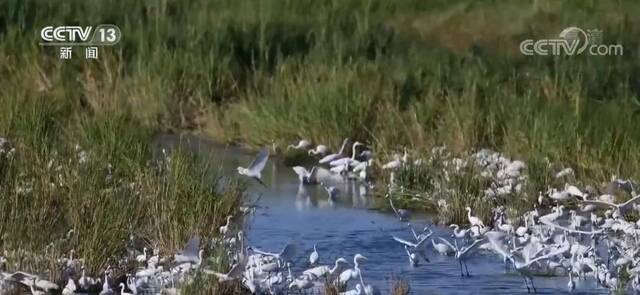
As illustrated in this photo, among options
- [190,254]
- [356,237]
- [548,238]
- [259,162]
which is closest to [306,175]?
[259,162]

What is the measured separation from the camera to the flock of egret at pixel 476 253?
26.0ft

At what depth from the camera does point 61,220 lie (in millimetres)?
8680

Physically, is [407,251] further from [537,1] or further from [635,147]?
[537,1]

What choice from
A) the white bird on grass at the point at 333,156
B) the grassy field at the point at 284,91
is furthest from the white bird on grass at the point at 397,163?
the white bird on grass at the point at 333,156

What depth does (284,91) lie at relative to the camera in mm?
13797

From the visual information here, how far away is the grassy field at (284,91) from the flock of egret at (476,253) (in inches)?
8.6

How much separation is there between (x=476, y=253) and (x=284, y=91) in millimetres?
4822

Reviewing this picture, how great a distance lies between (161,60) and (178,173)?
5.78m

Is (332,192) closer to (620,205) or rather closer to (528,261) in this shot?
(620,205)

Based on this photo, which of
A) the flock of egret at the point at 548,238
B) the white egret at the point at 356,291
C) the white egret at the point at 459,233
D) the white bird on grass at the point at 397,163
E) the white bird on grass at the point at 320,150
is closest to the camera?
the white egret at the point at 356,291

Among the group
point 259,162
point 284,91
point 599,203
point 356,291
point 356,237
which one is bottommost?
point 356,237

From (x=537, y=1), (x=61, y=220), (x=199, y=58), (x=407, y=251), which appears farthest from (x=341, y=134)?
(x=537, y=1)

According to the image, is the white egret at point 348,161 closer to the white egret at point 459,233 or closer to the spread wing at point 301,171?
the spread wing at point 301,171

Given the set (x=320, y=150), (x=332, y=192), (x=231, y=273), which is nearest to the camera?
(x=231, y=273)
